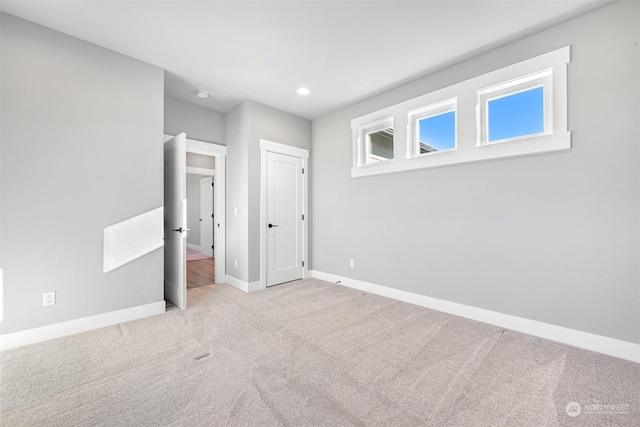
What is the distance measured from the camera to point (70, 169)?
2533mm

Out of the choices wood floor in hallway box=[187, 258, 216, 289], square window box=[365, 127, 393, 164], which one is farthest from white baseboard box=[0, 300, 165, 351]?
square window box=[365, 127, 393, 164]

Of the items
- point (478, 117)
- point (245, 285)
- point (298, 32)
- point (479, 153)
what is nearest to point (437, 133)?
point (478, 117)

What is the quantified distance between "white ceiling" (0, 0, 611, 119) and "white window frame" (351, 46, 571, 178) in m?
0.32

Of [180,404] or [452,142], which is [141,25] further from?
[452,142]

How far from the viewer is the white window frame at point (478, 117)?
7.80 ft

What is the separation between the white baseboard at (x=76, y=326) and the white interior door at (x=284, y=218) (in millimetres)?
1685

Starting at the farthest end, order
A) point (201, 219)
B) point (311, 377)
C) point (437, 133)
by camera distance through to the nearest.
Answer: point (201, 219) < point (437, 133) < point (311, 377)

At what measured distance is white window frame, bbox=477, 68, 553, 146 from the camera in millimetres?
2467

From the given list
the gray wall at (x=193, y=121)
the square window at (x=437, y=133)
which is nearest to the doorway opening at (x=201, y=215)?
A: the gray wall at (x=193, y=121)

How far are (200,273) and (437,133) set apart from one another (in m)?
4.92

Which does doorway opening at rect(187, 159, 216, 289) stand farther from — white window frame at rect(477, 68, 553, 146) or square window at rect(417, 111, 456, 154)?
white window frame at rect(477, 68, 553, 146)

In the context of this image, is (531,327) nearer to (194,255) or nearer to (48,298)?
(48,298)

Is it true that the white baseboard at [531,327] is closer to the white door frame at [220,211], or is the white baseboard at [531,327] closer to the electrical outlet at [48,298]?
the white door frame at [220,211]

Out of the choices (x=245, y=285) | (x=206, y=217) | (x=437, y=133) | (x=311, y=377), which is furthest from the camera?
(x=206, y=217)
